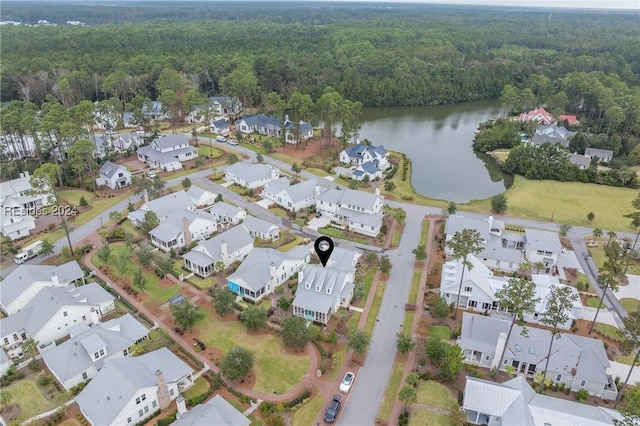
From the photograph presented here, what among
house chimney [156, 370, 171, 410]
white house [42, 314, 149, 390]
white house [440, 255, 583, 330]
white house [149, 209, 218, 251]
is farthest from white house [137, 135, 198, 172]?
white house [440, 255, 583, 330]

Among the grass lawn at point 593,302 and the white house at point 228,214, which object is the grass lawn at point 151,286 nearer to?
the white house at point 228,214

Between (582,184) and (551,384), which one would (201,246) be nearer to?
(551,384)

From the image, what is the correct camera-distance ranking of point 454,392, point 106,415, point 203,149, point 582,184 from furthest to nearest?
1. point 203,149
2. point 582,184
3. point 454,392
4. point 106,415

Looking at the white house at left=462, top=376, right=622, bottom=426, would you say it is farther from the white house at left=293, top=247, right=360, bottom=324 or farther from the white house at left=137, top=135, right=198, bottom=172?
the white house at left=137, top=135, right=198, bottom=172

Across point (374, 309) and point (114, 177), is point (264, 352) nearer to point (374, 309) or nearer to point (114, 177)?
point (374, 309)

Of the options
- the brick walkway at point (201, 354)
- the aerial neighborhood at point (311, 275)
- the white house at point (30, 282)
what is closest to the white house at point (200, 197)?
the aerial neighborhood at point (311, 275)

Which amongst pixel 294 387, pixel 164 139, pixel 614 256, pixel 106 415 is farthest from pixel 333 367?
pixel 164 139
